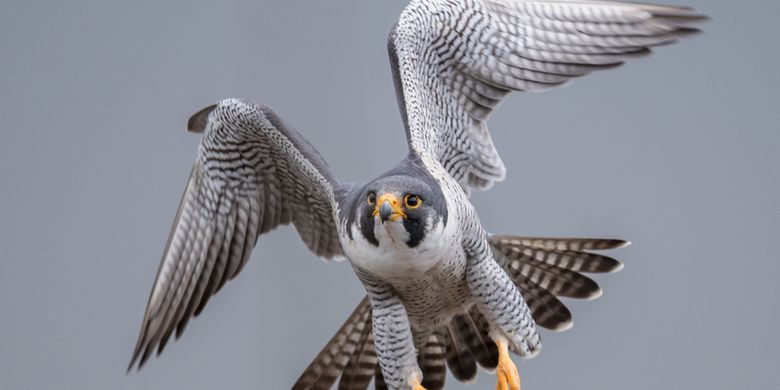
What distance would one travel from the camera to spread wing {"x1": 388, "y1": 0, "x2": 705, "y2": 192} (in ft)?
10.7

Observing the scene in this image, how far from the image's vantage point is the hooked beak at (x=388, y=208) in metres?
2.50

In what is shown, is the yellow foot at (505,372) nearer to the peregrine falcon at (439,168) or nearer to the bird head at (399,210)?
the peregrine falcon at (439,168)

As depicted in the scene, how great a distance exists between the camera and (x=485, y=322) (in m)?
3.31

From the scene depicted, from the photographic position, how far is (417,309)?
306cm

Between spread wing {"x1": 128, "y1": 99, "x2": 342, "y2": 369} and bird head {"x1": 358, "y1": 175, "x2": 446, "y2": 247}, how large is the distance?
0.75 meters

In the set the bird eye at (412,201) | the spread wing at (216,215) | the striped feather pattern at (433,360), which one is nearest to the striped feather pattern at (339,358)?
the striped feather pattern at (433,360)

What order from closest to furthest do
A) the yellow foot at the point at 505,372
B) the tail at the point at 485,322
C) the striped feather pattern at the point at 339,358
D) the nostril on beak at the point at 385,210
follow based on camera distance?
the nostril on beak at the point at 385,210
the yellow foot at the point at 505,372
the tail at the point at 485,322
the striped feather pattern at the point at 339,358

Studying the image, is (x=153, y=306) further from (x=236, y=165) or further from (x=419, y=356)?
(x=419, y=356)

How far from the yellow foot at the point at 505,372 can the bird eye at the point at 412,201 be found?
70 centimetres

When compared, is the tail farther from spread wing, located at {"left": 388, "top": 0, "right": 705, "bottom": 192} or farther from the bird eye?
the bird eye

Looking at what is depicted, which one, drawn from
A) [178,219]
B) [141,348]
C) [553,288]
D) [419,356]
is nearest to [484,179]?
[553,288]

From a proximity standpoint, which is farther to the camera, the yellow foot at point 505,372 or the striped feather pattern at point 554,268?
the striped feather pattern at point 554,268

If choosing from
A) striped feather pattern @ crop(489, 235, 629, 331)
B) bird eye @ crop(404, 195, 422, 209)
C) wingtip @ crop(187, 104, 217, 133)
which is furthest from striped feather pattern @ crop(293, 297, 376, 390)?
bird eye @ crop(404, 195, 422, 209)

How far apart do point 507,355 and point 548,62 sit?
1.04 metres
